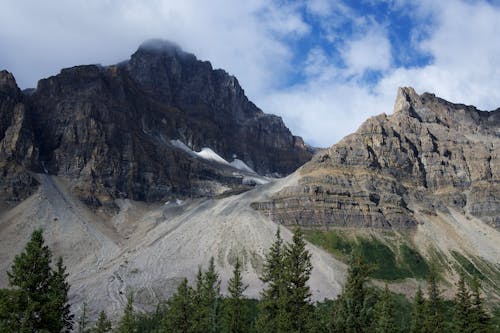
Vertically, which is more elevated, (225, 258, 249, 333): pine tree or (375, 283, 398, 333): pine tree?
(375, 283, 398, 333): pine tree

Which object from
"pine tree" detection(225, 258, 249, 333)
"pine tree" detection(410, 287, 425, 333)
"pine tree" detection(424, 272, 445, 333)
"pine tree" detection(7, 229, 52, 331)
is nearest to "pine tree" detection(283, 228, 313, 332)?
"pine tree" detection(225, 258, 249, 333)

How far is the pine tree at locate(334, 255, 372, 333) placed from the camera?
42.3 meters

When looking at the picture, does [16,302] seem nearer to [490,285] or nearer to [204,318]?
[204,318]

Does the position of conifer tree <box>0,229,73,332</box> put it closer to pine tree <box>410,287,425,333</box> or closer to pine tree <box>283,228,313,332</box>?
pine tree <box>283,228,313,332</box>

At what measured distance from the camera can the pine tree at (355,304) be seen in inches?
1666

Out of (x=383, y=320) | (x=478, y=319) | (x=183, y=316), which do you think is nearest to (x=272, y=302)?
(x=383, y=320)

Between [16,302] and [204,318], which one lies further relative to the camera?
[204,318]

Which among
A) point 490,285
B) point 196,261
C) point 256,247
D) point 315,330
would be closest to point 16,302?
point 315,330

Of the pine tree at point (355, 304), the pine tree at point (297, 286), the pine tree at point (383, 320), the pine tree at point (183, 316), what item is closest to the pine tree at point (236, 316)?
the pine tree at point (183, 316)

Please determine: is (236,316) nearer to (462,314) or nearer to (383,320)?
(383,320)

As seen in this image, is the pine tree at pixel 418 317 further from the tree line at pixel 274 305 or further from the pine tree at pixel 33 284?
the pine tree at pixel 33 284

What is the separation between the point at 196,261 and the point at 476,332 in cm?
12944

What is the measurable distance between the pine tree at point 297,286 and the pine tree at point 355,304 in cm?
305

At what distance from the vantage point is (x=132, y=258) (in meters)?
184
